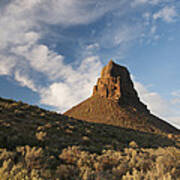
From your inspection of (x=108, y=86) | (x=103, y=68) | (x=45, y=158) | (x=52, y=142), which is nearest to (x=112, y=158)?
(x=45, y=158)

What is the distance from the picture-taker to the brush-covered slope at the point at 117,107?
6025 cm

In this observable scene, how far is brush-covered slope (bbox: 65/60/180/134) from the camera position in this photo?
60.3 m

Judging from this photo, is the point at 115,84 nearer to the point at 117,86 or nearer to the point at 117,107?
the point at 117,86

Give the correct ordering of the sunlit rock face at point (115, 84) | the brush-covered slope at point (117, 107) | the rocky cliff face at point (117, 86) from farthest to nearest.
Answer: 1. the sunlit rock face at point (115, 84)
2. the rocky cliff face at point (117, 86)
3. the brush-covered slope at point (117, 107)

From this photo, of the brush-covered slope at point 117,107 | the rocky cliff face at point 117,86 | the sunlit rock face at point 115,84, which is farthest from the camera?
the sunlit rock face at point 115,84

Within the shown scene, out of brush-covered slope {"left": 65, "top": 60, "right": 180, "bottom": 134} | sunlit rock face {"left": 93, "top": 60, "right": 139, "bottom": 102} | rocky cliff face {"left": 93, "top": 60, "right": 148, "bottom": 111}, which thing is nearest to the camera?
brush-covered slope {"left": 65, "top": 60, "right": 180, "bottom": 134}

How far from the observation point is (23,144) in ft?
27.0

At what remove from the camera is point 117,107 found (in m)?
70.9

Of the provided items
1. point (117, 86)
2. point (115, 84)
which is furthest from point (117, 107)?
point (115, 84)

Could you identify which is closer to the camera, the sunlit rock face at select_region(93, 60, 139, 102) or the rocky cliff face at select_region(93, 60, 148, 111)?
the rocky cliff face at select_region(93, 60, 148, 111)

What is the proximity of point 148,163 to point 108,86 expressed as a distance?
7985 centimetres

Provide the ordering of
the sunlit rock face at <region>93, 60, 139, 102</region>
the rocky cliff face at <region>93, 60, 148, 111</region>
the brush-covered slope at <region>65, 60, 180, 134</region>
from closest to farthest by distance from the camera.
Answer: the brush-covered slope at <region>65, 60, 180, 134</region> < the rocky cliff face at <region>93, 60, 148, 111</region> < the sunlit rock face at <region>93, 60, 139, 102</region>

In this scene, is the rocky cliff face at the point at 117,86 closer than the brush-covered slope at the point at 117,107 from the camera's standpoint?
No

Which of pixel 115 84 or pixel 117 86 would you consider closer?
pixel 117 86
